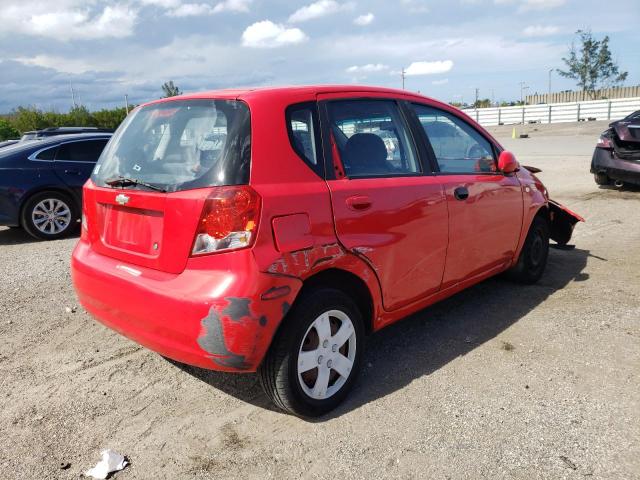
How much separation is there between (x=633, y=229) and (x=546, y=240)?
2.67 metres

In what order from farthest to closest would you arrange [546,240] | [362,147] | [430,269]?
[546,240]
[430,269]
[362,147]

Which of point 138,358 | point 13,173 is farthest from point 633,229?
point 13,173

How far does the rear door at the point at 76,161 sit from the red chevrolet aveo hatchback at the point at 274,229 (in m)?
5.21

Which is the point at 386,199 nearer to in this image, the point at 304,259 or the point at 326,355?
the point at 304,259

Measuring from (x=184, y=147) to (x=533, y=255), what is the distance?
11.3 feet

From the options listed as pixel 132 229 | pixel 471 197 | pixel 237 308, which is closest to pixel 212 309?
pixel 237 308

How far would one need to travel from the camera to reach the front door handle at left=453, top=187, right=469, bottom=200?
3666 mm

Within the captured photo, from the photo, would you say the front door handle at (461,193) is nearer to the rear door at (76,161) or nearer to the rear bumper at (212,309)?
the rear bumper at (212,309)

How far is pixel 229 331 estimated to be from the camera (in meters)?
2.53

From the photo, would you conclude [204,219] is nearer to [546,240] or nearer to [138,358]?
[138,358]

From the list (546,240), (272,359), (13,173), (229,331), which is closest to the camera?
(229,331)

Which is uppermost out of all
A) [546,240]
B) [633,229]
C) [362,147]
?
[362,147]

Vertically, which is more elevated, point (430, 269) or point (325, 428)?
point (430, 269)

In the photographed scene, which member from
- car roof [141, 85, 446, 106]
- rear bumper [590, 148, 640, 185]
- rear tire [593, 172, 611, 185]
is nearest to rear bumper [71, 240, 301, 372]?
car roof [141, 85, 446, 106]
